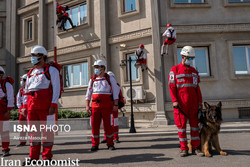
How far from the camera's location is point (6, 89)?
5363mm

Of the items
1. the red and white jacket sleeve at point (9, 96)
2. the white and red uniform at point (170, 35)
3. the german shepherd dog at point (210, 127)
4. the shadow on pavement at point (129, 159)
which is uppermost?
the white and red uniform at point (170, 35)

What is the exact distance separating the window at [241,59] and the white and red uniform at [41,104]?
11386 mm

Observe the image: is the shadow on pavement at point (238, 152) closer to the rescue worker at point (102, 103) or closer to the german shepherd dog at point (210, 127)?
the german shepherd dog at point (210, 127)

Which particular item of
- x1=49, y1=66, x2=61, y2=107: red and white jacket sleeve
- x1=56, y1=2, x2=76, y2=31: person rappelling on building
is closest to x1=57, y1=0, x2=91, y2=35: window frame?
x1=56, y1=2, x2=76, y2=31: person rappelling on building

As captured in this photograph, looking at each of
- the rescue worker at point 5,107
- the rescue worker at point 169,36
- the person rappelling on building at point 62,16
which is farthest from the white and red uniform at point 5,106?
the person rappelling on building at point 62,16

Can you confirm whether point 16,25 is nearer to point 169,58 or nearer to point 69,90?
point 69,90

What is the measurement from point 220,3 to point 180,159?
1112 centimetres

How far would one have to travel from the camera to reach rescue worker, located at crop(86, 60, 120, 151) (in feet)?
17.7

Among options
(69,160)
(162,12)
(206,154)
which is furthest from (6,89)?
(162,12)

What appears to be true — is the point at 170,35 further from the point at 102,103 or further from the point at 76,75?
the point at 76,75

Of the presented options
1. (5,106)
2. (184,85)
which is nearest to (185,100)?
(184,85)

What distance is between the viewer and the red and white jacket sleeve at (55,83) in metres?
3.94

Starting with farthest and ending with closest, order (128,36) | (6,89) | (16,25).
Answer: (16,25) → (128,36) → (6,89)

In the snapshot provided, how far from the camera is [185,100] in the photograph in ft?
15.2
